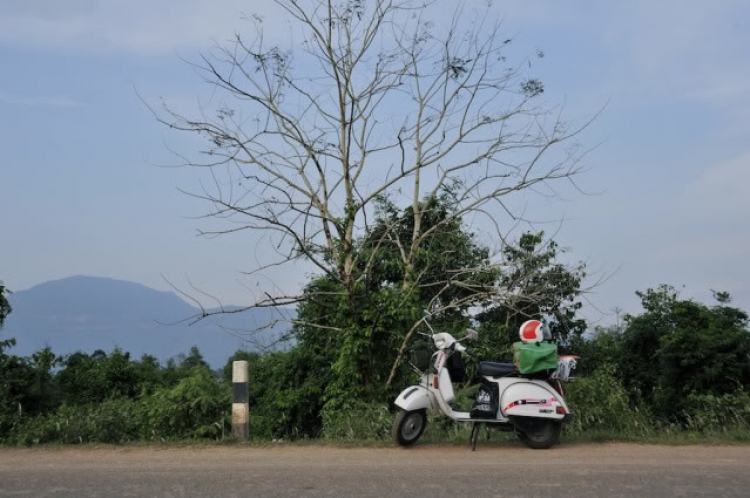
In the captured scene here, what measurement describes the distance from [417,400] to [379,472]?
1.83 meters

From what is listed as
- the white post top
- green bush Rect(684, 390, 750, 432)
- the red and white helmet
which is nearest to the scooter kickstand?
the red and white helmet

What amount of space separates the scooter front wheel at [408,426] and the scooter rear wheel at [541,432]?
107 cm

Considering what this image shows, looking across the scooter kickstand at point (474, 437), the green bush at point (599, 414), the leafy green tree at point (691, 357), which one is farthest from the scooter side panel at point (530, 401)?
the leafy green tree at point (691, 357)

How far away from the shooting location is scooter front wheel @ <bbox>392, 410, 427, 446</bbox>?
8.06 metres

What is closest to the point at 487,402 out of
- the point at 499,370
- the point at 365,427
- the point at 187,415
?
the point at 499,370

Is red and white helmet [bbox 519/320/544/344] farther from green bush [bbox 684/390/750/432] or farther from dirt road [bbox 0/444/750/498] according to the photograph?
green bush [bbox 684/390/750/432]

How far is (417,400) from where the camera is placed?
322 inches

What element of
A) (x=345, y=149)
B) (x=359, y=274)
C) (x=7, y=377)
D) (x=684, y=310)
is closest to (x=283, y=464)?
(x=7, y=377)

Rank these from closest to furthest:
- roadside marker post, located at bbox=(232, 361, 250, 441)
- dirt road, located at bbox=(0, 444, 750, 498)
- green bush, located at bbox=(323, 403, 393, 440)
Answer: dirt road, located at bbox=(0, 444, 750, 498) < roadside marker post, located at bbox=(232, 361, 250, 441) < green bush, located at bbox=(323, 403, 393, 440)

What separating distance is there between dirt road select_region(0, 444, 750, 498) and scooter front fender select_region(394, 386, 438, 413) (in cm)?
45

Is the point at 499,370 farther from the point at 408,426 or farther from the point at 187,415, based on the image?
the point at 187,415

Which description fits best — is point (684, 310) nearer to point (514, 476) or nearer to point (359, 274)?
point (359, 274)

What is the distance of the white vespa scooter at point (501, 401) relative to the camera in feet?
26.5

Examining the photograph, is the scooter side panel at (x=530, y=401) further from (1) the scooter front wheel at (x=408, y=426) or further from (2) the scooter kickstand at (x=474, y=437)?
(1) the scooter front wheel at (x=408, y=426)
